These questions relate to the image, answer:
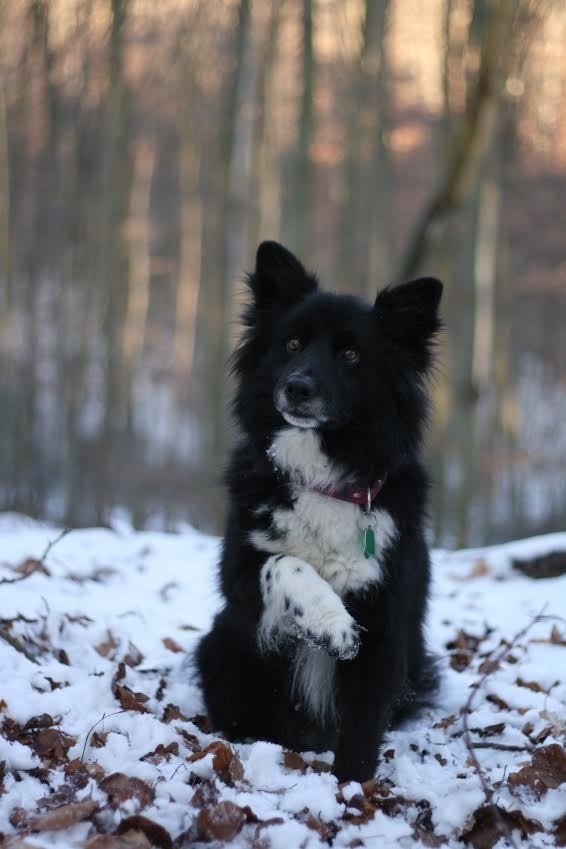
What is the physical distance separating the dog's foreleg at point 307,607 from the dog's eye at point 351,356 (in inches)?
36.8

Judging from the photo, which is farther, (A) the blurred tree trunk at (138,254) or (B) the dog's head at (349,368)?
(A) the blurred tree trunk at (138,254)

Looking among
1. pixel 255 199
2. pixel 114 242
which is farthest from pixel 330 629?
pixel 255 199

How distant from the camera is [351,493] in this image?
3713 mm

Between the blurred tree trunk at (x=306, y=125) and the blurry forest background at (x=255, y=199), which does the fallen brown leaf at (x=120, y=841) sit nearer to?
the blurry forest background at (x=255, y=199)

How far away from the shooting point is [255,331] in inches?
166

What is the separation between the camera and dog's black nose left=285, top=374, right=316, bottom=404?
3.63 metres

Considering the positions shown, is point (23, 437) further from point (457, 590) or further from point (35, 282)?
point (457, 590)

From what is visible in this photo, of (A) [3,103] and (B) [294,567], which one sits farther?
(A) [3,103]

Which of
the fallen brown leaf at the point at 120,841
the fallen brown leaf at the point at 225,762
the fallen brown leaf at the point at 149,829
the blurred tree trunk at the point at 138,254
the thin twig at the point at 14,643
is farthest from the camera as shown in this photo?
the blurred tree trunk at the point at 138,254

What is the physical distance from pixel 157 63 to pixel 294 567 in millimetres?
20458

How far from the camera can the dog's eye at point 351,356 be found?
12.8ft

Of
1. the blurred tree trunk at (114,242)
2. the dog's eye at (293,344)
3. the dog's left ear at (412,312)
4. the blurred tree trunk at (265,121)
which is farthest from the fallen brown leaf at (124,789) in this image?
the blurred tree trunk at (265,121)

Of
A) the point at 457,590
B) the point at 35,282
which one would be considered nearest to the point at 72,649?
the point at 457,590

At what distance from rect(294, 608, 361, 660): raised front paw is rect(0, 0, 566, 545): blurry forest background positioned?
26.3 feet
